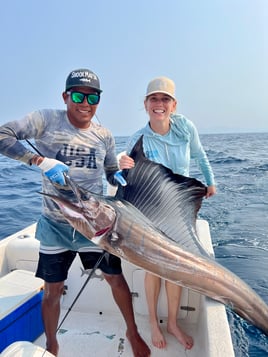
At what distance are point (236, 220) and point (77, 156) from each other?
466cm

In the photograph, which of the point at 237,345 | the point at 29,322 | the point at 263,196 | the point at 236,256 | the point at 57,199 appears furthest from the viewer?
the point at 263,196

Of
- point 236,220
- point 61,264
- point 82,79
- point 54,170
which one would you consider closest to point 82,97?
point 82,79

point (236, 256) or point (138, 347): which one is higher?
point (138, 347)

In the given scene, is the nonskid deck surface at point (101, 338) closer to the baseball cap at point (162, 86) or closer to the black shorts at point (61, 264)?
A: the black shorts at point (61, 264)

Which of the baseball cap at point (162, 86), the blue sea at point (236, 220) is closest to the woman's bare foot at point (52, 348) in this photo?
the blue sea at point (236, 220)

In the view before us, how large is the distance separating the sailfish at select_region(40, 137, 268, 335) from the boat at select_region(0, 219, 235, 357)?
225mm

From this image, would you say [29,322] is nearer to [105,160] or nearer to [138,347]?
[138,347]

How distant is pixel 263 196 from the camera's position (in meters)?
7.60

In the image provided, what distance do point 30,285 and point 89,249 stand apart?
54cm

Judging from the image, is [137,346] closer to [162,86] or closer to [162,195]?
[162,195]

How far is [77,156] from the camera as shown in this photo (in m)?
1.78

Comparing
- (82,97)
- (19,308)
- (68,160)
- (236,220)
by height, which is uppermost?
(82,97)

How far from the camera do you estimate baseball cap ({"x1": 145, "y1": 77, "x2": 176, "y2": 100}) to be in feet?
6.34

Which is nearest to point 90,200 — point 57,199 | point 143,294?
point 57,199
